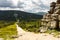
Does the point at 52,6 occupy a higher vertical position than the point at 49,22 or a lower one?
higher

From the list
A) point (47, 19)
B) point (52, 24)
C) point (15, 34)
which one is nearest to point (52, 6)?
point (47, 19)

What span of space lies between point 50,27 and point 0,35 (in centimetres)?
5254

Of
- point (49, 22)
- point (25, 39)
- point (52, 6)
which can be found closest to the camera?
point (25, 39)

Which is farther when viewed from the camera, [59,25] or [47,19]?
[47,19]

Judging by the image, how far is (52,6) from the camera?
123875 millimetres

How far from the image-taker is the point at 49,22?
107938 mm

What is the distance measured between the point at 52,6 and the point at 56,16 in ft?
80.6

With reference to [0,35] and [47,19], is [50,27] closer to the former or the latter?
[47,19]

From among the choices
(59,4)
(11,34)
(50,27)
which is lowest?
(50,27)

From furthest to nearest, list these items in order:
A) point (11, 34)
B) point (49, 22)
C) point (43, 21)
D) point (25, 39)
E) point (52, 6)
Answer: point (52, 6) → point (43, 21) → point (49, 22) → point (11, 34) → point (25, 39)

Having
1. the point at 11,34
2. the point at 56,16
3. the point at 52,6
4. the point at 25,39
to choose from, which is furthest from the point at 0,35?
the point at 52,6

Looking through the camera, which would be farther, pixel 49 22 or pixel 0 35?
pixel 49 22

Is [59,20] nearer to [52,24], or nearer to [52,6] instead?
A: [52,24]

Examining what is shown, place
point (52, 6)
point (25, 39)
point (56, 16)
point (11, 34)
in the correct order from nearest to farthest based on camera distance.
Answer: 1. point (25, 39)
2. point (11, 34)
3. point (56, 16)
4. point (52, 6)
